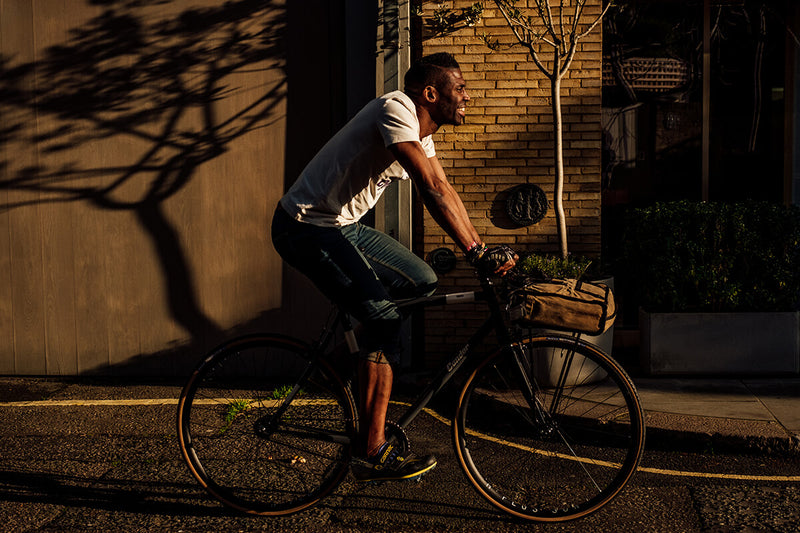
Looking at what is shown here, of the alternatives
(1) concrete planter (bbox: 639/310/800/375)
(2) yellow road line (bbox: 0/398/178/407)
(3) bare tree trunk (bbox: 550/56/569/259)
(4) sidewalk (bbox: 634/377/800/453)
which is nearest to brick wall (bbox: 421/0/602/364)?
(3) bare tree trunk (bbox: 550/56/569/259)

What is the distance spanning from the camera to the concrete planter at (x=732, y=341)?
6.61 metres

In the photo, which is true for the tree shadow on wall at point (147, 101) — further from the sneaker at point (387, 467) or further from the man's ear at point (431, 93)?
the sneaker at point (387, 467)

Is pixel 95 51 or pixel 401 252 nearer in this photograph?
pixel 401 252

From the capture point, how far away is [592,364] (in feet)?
12.6

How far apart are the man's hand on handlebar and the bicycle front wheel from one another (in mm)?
430

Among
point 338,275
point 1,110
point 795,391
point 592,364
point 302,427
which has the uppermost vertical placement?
point 1,110

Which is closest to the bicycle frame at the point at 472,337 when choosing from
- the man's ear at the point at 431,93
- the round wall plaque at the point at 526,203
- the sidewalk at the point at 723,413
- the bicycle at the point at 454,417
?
the bicycle at the point at 454,417

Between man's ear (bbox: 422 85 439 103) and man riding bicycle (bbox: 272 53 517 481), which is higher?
man's ear (bbox: 422 85 439 103)

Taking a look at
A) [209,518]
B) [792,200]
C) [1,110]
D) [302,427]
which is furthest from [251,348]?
[792,200]

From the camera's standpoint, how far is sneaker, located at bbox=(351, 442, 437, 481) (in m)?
3.95

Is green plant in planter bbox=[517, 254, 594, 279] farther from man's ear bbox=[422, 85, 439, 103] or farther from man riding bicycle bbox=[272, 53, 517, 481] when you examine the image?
man's ear bbox=[422, 85, 439, 103]

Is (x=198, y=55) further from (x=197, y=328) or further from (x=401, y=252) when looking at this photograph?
(x=401, y=252)

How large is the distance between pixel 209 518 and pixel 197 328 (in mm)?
3344

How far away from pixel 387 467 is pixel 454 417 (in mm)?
372
